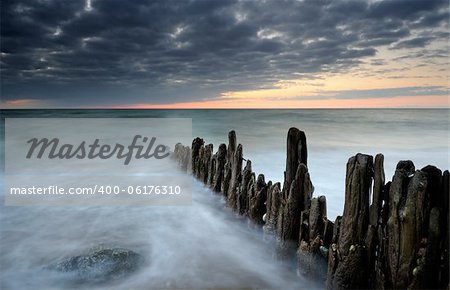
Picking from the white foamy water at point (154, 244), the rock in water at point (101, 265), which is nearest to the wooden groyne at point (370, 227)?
the white foamy water at point (154, 244)

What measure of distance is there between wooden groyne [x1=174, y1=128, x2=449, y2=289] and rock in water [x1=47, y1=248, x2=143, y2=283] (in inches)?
92.7

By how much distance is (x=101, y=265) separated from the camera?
17.3 ft

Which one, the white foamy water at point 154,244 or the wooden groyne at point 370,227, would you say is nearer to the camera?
the wooden groyne at point 370,227

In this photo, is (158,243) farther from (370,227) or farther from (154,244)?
(370,227)

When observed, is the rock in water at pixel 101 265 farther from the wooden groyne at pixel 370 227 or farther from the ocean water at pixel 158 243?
the wooden groyne at pixel 370 227

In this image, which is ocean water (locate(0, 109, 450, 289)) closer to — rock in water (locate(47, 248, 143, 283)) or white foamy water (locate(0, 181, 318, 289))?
white foamy water (locate(0, 181, 318, 289))

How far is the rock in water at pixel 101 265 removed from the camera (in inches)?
198

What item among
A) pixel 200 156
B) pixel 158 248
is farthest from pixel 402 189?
pixel 200 156

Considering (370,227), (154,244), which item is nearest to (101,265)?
(154,244)

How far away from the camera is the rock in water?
503 cm

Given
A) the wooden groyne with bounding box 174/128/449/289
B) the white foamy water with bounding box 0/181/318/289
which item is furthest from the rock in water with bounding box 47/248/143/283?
the wooden groyne with bounding box 174/128/449/289

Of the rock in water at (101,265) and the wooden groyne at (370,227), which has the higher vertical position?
the wooden groyne at (370,227)

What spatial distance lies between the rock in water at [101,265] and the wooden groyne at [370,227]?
2.36 m

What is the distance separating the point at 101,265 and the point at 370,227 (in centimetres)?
390
